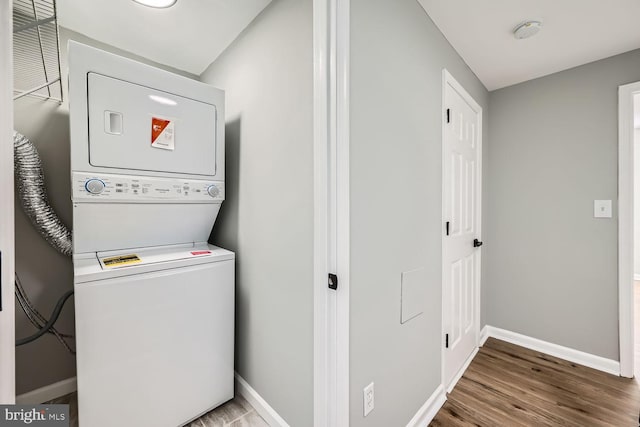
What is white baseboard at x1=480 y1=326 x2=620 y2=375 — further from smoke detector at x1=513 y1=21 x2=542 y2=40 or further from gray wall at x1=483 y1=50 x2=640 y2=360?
smoke detector at x1=513 y1=21 x2=542 y2=40

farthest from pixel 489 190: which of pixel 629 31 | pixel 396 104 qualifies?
pixel 396 104

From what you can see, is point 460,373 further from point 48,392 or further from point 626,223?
point 48,392

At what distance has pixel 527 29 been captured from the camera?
5.15ft

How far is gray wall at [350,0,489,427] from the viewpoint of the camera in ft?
3.45

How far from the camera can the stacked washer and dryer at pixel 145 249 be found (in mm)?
1145

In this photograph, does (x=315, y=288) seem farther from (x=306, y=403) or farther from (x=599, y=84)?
(x=599, y=84)

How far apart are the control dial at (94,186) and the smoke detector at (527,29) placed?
2495 millimetres

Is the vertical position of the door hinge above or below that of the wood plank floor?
above

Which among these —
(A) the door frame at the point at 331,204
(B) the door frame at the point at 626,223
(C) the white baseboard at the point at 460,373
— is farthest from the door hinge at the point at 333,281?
(B) the door frame at the point at 626,223

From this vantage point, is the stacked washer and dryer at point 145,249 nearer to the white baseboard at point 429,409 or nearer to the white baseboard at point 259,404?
the white baseboard at point 259,404

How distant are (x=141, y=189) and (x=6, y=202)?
0.67 meters

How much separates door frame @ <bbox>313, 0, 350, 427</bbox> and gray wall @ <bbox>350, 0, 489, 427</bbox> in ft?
0.16

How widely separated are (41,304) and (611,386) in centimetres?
376

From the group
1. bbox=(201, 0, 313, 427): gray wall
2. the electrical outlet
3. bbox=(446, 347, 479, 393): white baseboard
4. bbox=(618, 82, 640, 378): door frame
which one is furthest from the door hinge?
bbox=(618, 82, 640, 378): door frame
